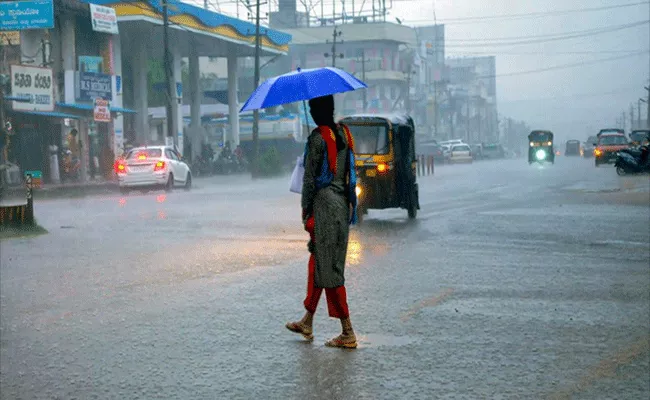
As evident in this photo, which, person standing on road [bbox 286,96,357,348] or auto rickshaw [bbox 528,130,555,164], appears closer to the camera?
person standing on road [bbox 286,96,357,348]

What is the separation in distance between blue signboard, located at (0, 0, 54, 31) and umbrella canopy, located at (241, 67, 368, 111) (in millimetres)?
32061

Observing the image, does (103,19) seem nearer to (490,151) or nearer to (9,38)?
(9,38)

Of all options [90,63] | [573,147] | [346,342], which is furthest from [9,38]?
[573,147]

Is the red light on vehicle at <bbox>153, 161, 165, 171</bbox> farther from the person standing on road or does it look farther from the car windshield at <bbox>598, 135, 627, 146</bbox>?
the car windshield at <bbox>598, 135, 627, 146</bbox>

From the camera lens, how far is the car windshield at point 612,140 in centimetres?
5831

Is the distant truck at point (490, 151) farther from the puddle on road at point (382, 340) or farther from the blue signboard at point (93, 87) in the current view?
the puddle on road at point (382, 340)

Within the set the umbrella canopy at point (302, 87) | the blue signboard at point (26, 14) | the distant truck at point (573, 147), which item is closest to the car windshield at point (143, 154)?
the blue signboard at point (26, 14)

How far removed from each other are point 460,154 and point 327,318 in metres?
72.8

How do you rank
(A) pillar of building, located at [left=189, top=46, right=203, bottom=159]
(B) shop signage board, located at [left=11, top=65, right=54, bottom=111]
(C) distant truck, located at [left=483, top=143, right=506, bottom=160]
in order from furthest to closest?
(C) distant truck, located at [left=483, top=143, right=506, bottom=160] → (A) pillar of building, located at [left=189, top=46, right=203, bottom=159] → (B) shop signage board, located at [left=11, top=65, right=54, bottom=111]

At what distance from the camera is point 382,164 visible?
65.7 ft

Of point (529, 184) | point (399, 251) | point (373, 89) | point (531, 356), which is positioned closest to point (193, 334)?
point (531, 356)

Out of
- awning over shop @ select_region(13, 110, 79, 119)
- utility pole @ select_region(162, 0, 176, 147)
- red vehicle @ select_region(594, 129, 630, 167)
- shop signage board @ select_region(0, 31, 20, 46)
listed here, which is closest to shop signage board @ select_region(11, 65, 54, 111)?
awning over shop @ select_region(13, 110, 79, 119)

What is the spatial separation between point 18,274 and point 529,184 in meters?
26.8

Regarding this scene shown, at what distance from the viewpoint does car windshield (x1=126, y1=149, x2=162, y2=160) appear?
34.7 m
